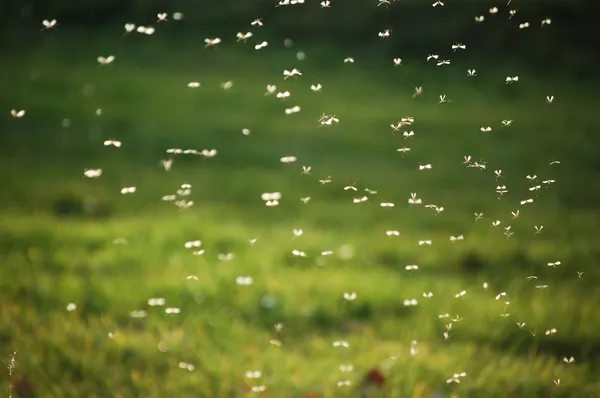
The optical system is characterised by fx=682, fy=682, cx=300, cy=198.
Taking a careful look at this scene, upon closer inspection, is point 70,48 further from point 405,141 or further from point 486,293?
point 486,293

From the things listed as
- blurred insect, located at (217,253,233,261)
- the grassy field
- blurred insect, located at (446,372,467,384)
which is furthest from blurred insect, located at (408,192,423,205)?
blurred insect, located at (446,372,467,384)

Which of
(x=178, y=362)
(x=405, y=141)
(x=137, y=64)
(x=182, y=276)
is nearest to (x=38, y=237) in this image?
(x=182, y=276)

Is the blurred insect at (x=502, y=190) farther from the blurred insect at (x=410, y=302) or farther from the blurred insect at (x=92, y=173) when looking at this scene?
the blurred insect at (x=92, y=173)

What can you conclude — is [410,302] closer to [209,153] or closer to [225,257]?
[225,257]

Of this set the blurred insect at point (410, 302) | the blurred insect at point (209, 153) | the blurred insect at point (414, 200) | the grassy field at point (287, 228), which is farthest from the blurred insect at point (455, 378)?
the blurred insect at point (209, 153)

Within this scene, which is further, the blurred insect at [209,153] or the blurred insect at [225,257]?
the blurred insect at [209,153]

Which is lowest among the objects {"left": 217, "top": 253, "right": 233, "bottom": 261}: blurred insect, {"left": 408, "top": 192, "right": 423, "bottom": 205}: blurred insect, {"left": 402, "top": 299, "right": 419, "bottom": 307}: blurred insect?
{"left": 217, "top": 253, "right": 233, "bottom": 261}: blurred insect

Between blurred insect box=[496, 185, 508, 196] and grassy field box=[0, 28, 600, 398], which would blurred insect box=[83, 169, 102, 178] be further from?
blurred insect box=[496, 185, 508, 196]

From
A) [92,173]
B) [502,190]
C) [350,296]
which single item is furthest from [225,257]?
[502,190]

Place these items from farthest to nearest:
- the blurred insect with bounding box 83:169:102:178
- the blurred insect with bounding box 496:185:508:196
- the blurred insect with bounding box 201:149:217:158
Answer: the blurred insect with bounding box 201:149:217:158
the blurred insect with bounding box 83:169:102:178
the blurred insect with bounding box 496:185:508:196
